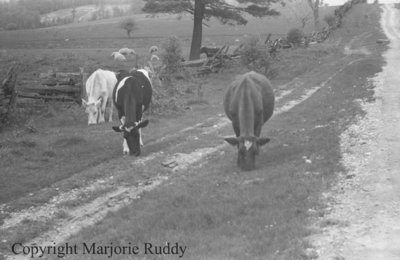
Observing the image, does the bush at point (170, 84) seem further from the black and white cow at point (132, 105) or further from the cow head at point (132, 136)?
the cow head at point (132, 136)

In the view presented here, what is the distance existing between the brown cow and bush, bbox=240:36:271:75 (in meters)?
16.2

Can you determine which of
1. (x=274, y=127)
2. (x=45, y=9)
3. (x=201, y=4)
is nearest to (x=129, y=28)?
(x=201, y=4)

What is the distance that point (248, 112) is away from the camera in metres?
12.4

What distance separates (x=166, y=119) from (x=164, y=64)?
9.88 meters

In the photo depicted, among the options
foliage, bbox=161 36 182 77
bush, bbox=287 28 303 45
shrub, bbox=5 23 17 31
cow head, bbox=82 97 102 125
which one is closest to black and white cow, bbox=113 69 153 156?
cow head, bbox=82 97 102 125

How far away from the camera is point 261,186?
10.4 metres

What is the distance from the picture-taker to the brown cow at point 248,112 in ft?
38.9

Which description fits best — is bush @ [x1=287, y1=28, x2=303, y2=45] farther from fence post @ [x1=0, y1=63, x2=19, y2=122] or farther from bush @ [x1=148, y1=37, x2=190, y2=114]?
fence post @ [x1=0, y1=63, x2=19, y2=122]

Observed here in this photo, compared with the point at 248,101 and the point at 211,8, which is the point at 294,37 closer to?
the point at 211,8

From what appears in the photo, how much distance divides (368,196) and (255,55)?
71.4 ft

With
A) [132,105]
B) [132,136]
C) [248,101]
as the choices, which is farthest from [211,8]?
[248,101]

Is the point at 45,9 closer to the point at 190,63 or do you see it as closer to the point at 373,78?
the point at 190,63

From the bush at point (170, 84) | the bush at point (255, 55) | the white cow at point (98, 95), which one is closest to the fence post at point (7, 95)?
the white cow at point (98, 95)

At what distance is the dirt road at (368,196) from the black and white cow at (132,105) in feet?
20.2
